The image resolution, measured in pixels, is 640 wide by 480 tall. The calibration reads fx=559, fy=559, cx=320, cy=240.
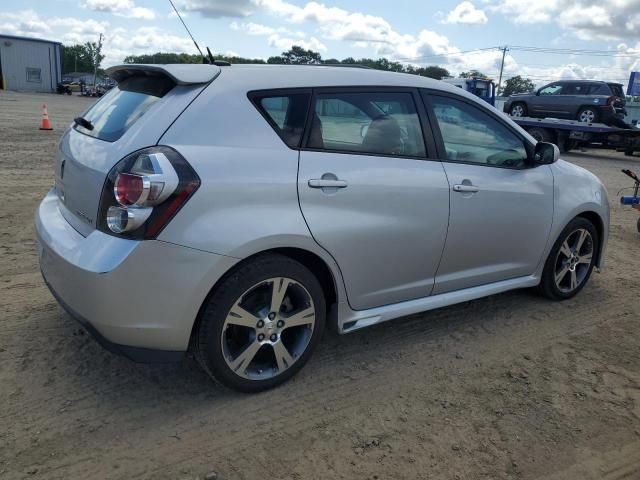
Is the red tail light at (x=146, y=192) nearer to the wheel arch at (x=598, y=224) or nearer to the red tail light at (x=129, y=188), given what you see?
the red tail light at (x=129, y=188)

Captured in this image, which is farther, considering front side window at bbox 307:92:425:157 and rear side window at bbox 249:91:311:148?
front side window at bbox 307:92:425:157

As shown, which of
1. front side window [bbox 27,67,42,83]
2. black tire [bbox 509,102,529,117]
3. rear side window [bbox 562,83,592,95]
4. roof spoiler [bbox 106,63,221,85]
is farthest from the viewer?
front side window [bbox 27,67,42,83]

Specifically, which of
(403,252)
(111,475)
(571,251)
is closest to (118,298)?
(111,475)

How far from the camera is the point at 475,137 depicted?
149 inches

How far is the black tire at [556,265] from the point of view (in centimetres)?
442

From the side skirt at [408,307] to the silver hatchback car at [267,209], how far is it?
12 mm

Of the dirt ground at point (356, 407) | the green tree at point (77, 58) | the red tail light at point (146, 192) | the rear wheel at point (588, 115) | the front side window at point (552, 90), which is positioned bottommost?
the dirt ground at point (356, 407)

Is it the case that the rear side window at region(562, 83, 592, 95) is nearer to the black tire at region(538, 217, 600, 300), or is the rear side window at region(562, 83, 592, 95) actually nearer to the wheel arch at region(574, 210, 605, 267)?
the wheel arch at region(574, 210, 605, 267)

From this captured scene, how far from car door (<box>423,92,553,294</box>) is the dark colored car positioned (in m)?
15.8

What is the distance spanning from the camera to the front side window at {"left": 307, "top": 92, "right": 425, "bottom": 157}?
309cm

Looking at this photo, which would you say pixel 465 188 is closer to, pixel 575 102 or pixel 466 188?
pixel 466 188

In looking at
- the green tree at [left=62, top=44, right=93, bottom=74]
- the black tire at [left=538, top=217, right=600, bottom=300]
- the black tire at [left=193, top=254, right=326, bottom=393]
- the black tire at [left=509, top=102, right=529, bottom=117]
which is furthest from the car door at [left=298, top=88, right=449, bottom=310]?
the green tree at [left=62, top=44, right=93, bottom=74]

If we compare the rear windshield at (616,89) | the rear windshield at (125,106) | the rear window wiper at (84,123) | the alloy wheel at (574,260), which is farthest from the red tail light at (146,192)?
the rear windshield at (616,89)

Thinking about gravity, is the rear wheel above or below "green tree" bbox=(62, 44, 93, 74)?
below
